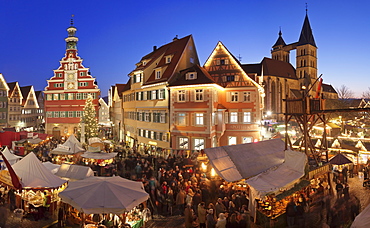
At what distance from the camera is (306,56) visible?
85.9 m

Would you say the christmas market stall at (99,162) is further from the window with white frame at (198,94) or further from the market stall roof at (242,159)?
the window with white frame at (198,94)

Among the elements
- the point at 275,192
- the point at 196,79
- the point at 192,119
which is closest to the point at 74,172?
the point at 275,192

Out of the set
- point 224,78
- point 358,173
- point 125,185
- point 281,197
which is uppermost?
point 224,78

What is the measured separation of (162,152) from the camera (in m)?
27.2

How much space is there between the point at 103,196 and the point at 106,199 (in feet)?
0.59

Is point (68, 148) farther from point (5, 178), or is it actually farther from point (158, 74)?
point (158, 74)

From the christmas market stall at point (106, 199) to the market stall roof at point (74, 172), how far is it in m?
2.89

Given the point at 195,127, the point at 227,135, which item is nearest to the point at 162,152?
the point at 195,127

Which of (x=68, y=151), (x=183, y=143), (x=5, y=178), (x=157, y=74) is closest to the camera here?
(x=5, y=178)

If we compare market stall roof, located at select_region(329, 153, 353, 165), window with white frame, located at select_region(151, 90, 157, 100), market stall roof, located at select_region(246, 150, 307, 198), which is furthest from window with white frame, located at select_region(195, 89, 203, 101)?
market stall roof, located at select_region(246, 150, 307, 198)

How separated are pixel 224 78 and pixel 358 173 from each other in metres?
14.9

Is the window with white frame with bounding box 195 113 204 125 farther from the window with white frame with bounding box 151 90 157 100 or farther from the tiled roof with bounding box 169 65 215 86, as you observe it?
the window with white frame with bounding box 151 90 157 100

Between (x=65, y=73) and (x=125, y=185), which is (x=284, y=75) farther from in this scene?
(x=125, y=185)

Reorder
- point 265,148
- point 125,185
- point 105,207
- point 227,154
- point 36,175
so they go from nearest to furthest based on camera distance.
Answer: point 105,207 → point 125,185 → point 36,175 → point 227,154 → point 265,148
